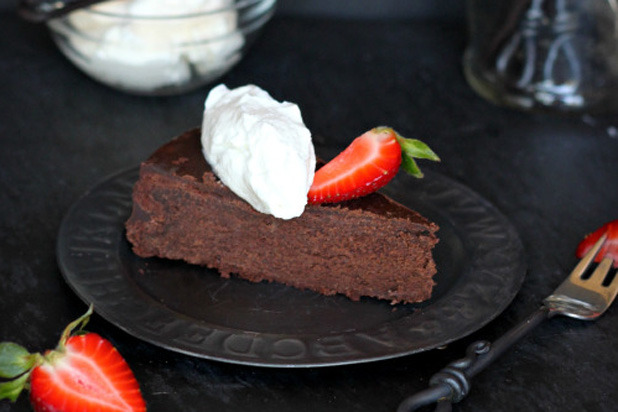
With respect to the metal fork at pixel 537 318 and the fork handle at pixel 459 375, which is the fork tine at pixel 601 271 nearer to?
the metal fork at pixel 537 318

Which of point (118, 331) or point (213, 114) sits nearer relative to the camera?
point (118, 331)

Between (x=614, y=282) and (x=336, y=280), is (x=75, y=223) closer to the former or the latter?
(x=336, y=280)

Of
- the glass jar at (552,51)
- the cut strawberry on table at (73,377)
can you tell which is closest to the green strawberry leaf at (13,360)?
the cut strawberry on table at (73,377)

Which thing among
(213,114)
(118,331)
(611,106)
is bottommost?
(611,106)

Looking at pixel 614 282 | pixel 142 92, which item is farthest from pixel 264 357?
pixel 142 92

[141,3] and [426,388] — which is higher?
[141,3]

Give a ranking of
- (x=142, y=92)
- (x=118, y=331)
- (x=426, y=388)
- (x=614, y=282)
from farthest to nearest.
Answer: (x=142, y=92) → (x=614, y=282) → (x=118, y=331) → (x=426, y=388)

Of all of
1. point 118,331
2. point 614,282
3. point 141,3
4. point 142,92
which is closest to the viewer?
point 118,331

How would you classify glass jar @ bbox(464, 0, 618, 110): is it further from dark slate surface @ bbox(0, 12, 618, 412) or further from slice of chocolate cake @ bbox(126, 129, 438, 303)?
slice of chocolate cake @ bbox(126, 129, 438, 303)
